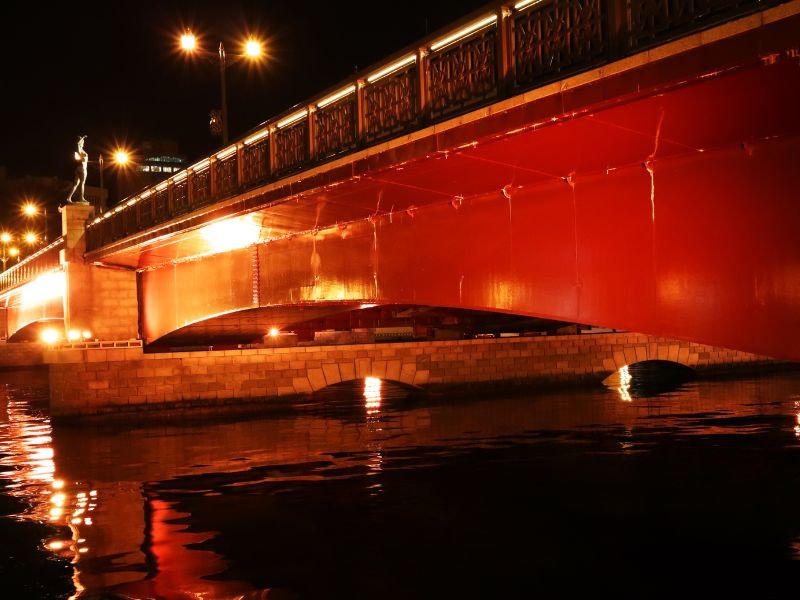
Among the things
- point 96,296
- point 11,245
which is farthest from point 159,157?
point 96,296

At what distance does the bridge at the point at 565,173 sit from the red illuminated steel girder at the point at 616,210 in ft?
0.07

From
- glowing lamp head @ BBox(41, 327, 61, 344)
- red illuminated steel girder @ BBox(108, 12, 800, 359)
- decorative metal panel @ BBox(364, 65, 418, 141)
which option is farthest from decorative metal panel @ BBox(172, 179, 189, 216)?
glowing lamp head @ BBox(41, 327, 61, 344)

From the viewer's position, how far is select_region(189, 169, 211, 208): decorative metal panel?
55.0 ft

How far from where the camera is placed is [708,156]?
7.41 meters

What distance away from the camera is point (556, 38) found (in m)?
7.61

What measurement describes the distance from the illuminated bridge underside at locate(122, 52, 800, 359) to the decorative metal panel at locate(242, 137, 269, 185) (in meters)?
1.41

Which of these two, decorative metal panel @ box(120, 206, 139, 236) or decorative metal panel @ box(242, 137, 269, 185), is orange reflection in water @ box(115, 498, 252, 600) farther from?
decorative metal panel @ box(120, 206, 139, 236)

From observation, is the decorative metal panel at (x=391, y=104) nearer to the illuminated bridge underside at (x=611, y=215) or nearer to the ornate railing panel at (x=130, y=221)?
the illuminated bridge underside at (x=611, y=215)

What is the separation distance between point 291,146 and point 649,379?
22849 millimetres

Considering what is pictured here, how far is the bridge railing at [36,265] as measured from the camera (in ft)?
89.9

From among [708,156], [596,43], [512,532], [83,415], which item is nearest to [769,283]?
[708,156]

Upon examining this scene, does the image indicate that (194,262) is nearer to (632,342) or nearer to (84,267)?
(84,267)

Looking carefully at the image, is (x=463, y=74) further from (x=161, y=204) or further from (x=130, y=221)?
(x=130, y=221)

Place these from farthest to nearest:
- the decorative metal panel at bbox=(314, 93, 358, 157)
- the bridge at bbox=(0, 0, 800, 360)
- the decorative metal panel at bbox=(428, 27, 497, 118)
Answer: the decorative metal panel at bbox=(314, 93, 358, 157)
the decorative metal panel at bbox=(428, 27, 497, 118)
the bridge at bbox=(0, 0, 800, 360)
